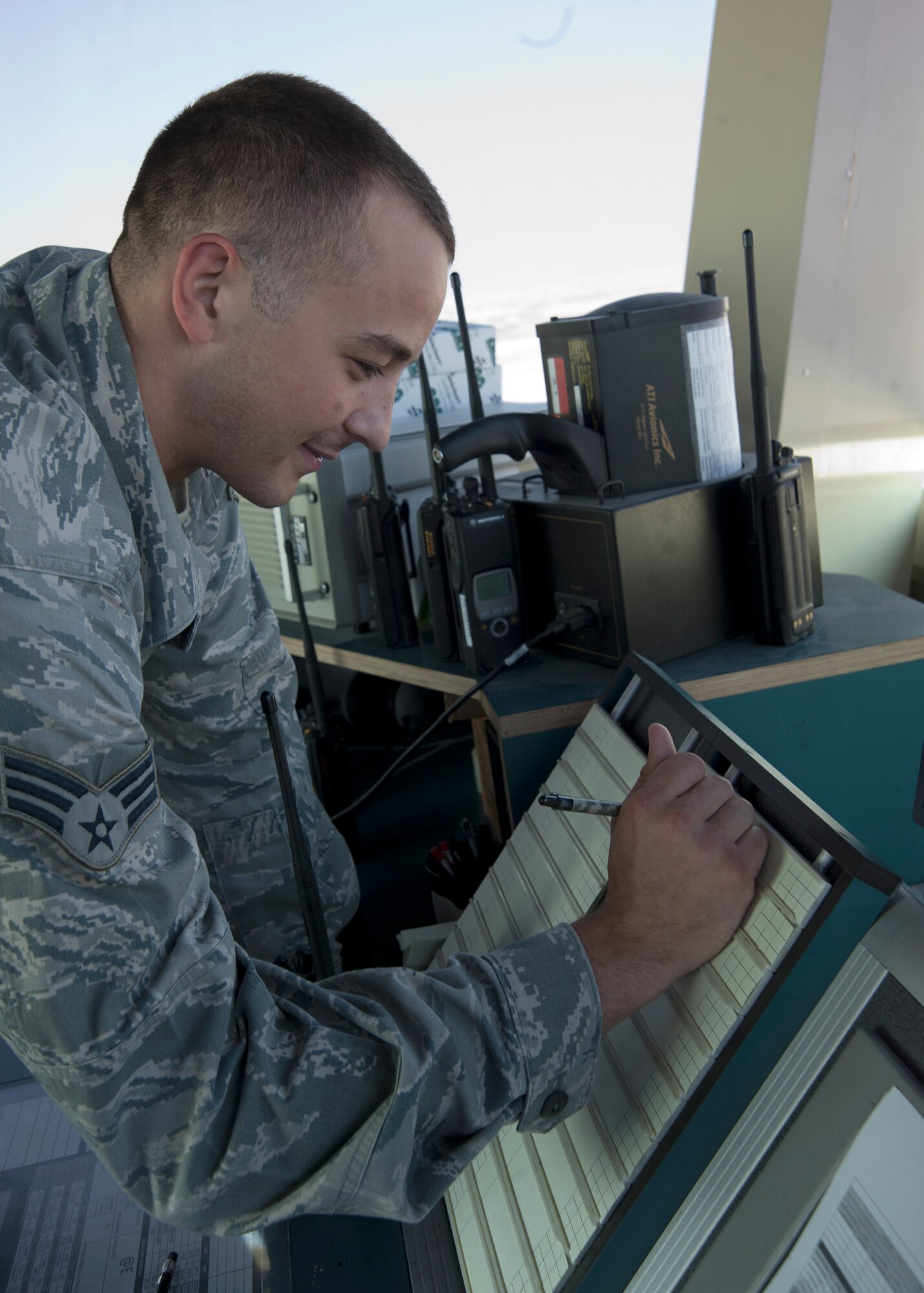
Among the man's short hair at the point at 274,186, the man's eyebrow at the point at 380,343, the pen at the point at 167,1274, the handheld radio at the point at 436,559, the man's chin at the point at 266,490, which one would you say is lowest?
the pen at the point at 167,1274

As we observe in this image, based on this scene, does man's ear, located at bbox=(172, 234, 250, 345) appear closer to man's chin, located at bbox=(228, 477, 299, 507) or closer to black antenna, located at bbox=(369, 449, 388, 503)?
man's chin, located at bbox=(228, 477, 299, 507)

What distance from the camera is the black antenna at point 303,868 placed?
97 centimetres

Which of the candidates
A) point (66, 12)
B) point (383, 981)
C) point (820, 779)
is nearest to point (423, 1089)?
point (383, 981)

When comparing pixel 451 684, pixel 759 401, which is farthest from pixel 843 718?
pixel 451 684

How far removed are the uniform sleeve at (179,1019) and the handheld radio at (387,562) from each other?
0.97 meters

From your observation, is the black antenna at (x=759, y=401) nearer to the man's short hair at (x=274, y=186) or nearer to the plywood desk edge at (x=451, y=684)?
the plywood desk edge at (x=451, y=684)

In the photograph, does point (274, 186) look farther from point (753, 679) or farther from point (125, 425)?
point (753, 679)

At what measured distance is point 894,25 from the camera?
5.88 ft

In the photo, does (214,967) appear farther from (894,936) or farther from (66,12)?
(66,12)

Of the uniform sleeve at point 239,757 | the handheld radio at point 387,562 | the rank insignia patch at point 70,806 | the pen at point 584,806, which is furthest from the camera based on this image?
the handheld radio at point 387,562

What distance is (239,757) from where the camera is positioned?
50.0 inches

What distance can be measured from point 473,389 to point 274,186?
0.74m

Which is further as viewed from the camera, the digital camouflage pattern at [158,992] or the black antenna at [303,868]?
the black antenna at [303,868]

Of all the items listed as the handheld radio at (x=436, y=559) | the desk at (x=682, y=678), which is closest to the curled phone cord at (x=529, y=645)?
the desk at (x=682, y=678)
